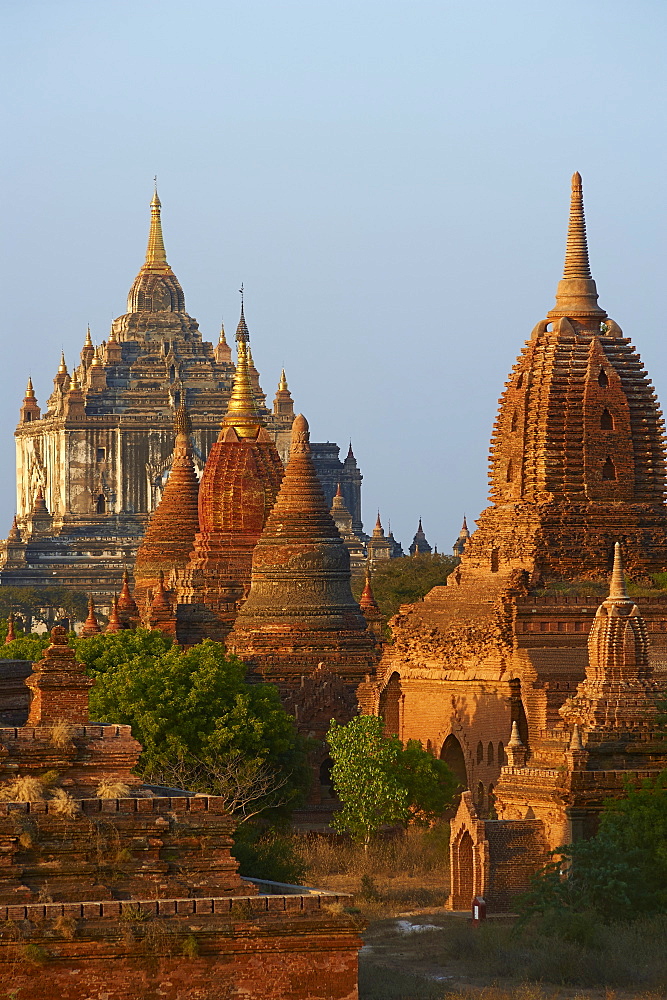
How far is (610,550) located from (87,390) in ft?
314

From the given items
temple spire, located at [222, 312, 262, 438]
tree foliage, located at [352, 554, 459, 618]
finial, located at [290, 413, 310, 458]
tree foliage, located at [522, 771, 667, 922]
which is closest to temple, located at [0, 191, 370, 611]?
tree foliage, located at [352, 554, 459, 618]

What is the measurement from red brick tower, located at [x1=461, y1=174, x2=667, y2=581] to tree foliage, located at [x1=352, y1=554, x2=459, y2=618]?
2935cm

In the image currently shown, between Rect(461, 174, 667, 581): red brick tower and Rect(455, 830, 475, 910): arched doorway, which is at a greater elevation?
Rect(461, 174, 667, 581): red brick tower

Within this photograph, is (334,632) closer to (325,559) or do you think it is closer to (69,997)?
(325,559)

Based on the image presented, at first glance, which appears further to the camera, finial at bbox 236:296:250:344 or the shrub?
finial at bbox 236:296:250:344

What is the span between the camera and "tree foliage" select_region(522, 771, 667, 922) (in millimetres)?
40312

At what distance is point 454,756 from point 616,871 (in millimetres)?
18338

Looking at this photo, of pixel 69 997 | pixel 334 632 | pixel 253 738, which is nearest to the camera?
pixel 69 997

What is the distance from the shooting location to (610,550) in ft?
199

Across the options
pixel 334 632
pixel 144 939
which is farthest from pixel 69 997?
pixel 334 632

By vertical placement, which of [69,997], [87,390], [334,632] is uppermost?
[87,390]

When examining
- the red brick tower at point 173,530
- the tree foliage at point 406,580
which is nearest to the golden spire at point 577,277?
the red brick tower at point 173,530

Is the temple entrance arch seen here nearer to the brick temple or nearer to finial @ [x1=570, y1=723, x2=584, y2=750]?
finial @ [x1=570, y1=723, x2=584, y2=750]

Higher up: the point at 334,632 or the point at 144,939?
the point at 334,632
